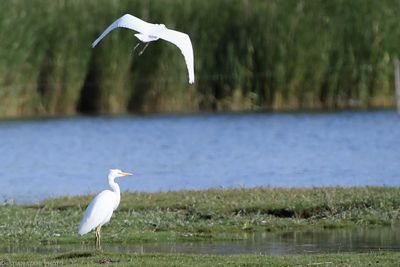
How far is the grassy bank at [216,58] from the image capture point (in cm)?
3222

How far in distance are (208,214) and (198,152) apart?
36.0 ft

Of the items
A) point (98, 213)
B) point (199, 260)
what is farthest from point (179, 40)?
point (199, 260)

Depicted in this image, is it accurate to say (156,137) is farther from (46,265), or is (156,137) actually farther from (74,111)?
(46,265)

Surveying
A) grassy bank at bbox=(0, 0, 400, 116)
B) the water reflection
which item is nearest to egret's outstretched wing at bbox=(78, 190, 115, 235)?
the water reflection

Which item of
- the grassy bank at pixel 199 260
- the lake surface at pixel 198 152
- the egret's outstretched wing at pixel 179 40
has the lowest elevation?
the lake surface at pixel 198 152

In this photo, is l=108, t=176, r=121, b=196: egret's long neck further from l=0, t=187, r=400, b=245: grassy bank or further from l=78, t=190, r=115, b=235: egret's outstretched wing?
l=0, t=187, r=400, b=245: grassy bank

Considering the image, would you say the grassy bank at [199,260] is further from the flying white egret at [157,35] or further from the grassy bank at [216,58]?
the grassy bank at [216,58]

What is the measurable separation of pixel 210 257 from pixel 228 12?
21791mm

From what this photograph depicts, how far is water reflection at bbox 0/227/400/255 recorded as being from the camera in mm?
13250

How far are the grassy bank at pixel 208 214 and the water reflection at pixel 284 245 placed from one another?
0.30 metres

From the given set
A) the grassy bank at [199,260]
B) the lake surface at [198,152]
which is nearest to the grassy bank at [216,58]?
the lake surface at [198,152]

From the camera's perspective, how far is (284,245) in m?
13.6

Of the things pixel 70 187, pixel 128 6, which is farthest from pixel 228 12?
pixel 70 187

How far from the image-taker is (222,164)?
24.4 metres
